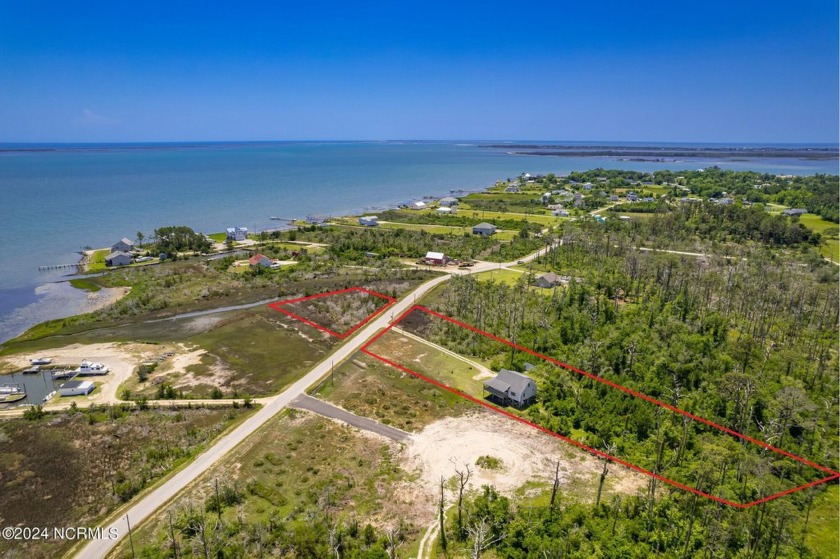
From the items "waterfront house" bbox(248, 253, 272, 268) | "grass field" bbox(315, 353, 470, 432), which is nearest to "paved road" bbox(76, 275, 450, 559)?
"grass field" bbox(315, 353, 470, 432)

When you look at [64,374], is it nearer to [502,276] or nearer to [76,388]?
[76,388]

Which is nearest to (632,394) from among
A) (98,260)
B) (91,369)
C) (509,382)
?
(509,382)

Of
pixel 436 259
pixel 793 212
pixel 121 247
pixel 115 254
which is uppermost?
pixel 121 247

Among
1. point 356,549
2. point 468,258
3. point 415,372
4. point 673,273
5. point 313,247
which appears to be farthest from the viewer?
point 313,247

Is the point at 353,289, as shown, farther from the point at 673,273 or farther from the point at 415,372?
the point at 673,273

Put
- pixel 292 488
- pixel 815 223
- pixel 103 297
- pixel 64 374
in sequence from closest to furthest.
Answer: pixel 292 488, pixel 64 374, pixel 103 297, pixel 815 223

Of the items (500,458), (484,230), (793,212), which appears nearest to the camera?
(500,458)

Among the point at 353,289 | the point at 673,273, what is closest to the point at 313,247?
the point at 353,289

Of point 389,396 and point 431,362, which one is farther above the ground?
point 431,362
